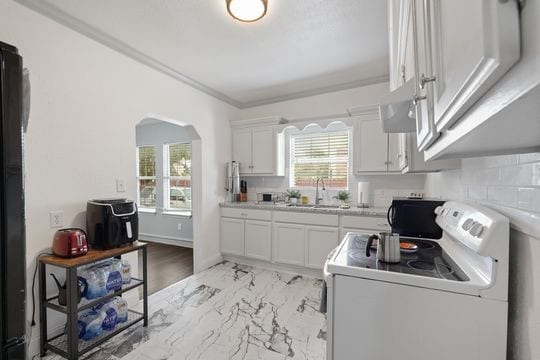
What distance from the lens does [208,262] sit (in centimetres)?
368

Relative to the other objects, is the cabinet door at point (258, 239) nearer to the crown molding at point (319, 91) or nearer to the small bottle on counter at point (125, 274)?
the small bottle on counter at point (125, 274)

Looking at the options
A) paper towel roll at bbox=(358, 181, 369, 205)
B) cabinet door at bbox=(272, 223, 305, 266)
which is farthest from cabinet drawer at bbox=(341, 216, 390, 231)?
cabinet door at bbox=(272, 223, 305, 266)

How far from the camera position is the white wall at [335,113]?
10.8 feet

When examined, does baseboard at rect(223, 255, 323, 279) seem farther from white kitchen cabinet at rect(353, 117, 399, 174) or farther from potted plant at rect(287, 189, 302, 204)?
white kitchen cabinet at rect(353, 117, 399, 174)

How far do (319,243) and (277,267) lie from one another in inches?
29.9

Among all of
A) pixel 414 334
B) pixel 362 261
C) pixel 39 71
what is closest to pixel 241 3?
pixel 39 71

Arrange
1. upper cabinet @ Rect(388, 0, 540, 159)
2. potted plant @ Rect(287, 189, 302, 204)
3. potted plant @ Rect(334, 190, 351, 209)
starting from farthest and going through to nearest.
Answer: potted plant @ Rect(287, 189, 302, 204) < potted plant @ Rect(334, 190, 351, 209) < upper cabinet @ Rect(388, 0, 540, 159)

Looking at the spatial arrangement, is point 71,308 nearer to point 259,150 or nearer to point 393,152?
point 259,150

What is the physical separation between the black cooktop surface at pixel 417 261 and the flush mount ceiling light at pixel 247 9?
1.78 metres

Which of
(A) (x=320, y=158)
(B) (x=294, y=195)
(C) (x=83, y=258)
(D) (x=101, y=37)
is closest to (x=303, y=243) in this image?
(B) (x=294, y=195)

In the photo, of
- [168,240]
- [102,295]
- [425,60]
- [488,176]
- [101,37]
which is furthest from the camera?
[168,240]

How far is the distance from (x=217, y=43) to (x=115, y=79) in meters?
1.06

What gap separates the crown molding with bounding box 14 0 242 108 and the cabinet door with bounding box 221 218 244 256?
1.98 m

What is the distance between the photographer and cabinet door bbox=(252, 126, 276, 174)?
3947 millimetres
